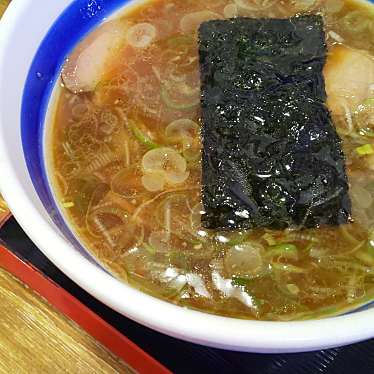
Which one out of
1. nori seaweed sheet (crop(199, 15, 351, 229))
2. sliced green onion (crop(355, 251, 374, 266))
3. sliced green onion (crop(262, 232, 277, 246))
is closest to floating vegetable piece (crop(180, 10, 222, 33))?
nori seaweed sheet (crop(199, 15, 351, 229))

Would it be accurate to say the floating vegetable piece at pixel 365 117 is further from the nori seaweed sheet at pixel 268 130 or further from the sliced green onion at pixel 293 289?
the sliced green onion at pixel 293 289

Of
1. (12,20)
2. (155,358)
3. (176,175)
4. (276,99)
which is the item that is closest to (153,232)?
(176,175)

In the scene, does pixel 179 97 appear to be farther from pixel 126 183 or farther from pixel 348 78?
pixel 348 78

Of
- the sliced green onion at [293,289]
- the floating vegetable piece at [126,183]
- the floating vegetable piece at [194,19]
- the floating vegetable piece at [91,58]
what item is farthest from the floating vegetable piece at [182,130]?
the sliced green onion at [293,289]

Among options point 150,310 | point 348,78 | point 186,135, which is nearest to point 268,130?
point 186,135

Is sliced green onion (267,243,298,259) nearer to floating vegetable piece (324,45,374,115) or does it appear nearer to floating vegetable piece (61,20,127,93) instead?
floating vegetable piece (324,45,374,115)
